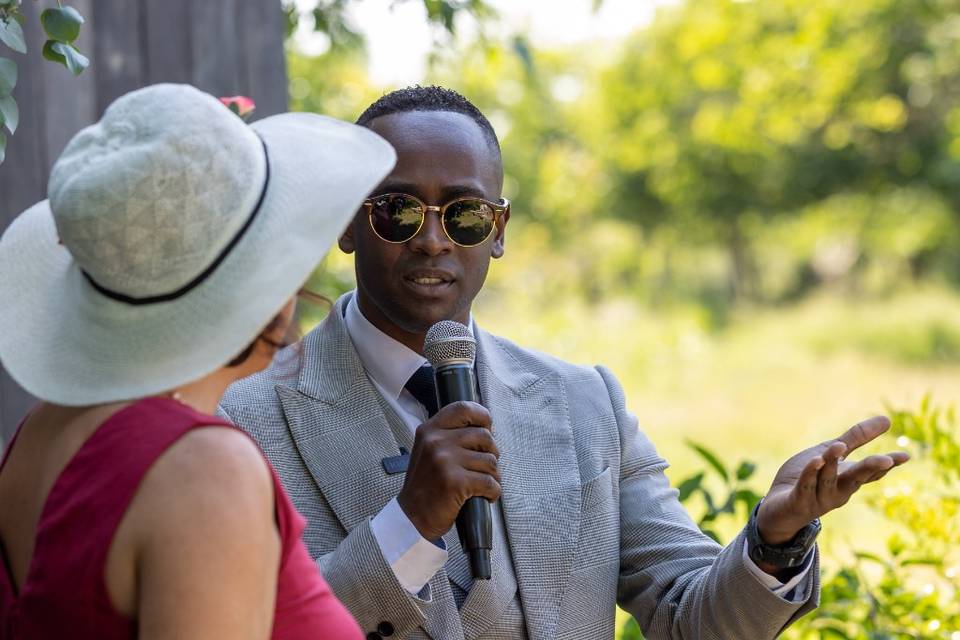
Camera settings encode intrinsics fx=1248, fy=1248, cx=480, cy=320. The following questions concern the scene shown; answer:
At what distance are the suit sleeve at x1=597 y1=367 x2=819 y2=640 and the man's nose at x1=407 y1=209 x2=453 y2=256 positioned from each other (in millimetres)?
548

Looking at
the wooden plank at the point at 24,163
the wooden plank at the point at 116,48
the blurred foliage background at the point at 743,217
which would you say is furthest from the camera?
the blurred foliage background at the point at 743,217

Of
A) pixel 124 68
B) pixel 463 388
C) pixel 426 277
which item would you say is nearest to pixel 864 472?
pixel 463 388

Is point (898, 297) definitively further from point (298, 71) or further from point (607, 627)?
point (607, 627)

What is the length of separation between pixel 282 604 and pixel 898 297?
81.8 ft

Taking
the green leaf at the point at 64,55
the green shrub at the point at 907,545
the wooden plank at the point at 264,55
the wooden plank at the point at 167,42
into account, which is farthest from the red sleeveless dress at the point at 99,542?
the wooden plank at the point at 264,55

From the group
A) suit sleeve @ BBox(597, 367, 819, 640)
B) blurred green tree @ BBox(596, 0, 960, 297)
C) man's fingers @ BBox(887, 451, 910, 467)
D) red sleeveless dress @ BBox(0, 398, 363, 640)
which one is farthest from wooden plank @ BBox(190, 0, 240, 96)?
blurred green tree @ BBox(596, 0, 960, 297)

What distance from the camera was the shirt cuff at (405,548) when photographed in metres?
2.30

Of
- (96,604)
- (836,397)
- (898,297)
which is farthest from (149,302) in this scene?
(898,297)

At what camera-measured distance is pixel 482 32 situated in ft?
16.7

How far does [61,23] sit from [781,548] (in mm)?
1702

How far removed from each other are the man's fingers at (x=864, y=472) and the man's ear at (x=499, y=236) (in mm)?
1038

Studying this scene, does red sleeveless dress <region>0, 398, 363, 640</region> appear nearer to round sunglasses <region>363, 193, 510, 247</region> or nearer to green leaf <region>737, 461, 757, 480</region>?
round sunglasses <region>363, 193, 510, 247</region>

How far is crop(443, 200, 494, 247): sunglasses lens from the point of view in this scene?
2816 mm

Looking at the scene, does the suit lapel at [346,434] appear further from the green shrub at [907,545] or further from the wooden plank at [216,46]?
the wooden plank at [216,46]
